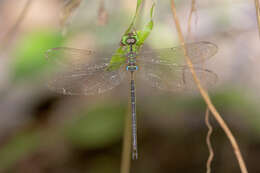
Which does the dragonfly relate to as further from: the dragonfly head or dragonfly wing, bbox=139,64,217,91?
the dragonfly head

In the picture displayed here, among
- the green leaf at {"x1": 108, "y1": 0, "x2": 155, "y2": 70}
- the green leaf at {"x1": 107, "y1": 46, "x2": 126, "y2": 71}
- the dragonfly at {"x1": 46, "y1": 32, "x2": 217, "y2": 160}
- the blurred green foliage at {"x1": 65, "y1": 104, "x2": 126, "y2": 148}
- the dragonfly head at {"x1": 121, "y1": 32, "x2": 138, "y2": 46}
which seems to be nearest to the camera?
the green leaf at {"x1": 108, "y1": 0, "x2": 155, "y2": 70}

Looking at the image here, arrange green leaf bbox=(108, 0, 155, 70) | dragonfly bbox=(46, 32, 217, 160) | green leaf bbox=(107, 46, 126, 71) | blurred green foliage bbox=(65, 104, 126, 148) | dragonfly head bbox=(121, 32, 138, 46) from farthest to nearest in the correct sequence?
blurred green foliage bbox=(65, 104, 126, 148) → dragonfly bbox=(46, 32, 217, 160) → green leaf bbox=(107, 46, 126, 71) → dragonfly head bbox=(121, 32, 138, 46) → green leaf bbox=(108, 0, 155, 70)

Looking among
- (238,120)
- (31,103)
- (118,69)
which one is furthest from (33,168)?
(238,120)

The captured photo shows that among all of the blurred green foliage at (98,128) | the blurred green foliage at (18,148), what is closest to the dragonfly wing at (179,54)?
the blurred green foliage at (98,128)

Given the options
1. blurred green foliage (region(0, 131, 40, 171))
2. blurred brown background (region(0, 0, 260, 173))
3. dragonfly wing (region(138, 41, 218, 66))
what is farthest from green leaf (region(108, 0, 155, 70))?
blurred green foliage (region(0, 131, 40, 171))

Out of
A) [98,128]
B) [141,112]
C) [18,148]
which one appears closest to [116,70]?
[98,128]
